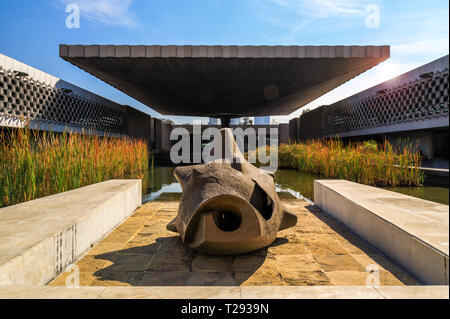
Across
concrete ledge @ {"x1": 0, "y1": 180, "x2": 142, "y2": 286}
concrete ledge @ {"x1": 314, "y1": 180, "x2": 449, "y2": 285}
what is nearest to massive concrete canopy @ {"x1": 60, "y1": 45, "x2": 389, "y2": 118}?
concrete ledge @ {"x1": 314, "y1": 180, "x2": 449, "y2": 285}

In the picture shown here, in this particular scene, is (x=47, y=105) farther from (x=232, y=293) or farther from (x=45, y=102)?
(x=232, y=293)

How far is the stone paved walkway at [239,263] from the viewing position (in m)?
2.00

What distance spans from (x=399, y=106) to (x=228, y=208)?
52.5 feet

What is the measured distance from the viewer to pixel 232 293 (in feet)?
4.14

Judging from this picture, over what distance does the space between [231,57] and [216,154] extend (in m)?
10.4

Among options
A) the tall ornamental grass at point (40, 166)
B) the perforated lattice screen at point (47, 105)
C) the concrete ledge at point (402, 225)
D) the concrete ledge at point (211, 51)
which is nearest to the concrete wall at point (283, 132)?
the perforated lattice screen at point (47, 105)

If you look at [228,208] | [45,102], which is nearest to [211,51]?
[45,102]

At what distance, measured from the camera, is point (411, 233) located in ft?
6.54

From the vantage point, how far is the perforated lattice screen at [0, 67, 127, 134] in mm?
10641

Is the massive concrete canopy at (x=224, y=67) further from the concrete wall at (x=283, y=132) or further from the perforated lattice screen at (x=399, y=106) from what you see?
the concrete wall at (x=283, y=132)

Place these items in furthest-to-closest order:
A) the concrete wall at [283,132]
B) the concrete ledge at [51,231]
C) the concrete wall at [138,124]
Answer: the concrete wall at [283,132] < the concrete wall at [138,124] < the concrete ledge at [51,231]

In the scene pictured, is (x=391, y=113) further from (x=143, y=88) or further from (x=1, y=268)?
(x=1, y=268)

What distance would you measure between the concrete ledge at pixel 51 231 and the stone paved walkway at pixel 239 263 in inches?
5.2

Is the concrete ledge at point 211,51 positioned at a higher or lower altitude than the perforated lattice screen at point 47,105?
higher
